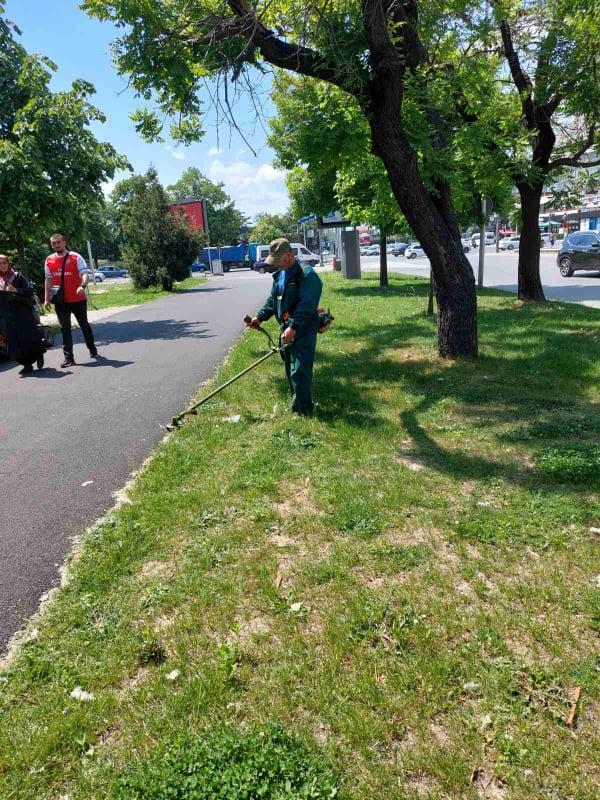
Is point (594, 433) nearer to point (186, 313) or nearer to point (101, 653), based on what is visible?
point (101, 653)

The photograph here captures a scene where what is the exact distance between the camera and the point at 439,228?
754cm

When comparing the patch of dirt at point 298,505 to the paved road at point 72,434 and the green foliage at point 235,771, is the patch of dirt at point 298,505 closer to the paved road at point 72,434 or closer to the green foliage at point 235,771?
the paved road at point 72,434

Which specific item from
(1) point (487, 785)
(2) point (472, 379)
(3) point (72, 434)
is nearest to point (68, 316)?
(3) point (72, 434)

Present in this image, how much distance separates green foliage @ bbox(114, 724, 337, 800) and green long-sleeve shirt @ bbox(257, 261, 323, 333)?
150 inches

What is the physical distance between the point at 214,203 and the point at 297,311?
87.2m

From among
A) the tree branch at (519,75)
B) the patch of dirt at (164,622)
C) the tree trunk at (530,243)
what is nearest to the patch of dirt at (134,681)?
the patch of dirt at (164,622)

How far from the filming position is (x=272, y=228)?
9038cm

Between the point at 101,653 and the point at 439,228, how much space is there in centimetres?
660

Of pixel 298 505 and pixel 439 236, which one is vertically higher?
pixel 439 236

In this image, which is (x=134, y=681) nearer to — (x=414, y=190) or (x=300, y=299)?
(x=300, y=299)

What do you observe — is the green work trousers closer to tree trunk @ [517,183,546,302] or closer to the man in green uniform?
the man in green uniform

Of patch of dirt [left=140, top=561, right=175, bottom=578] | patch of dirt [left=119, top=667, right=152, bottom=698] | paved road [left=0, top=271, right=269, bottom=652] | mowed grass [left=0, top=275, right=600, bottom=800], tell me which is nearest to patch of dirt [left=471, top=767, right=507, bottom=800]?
mowed grass [left=0, top=275, right=600, bottom=800]

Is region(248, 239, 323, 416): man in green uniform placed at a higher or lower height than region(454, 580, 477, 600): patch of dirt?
higher

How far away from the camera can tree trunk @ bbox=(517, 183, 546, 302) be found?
13562mm
